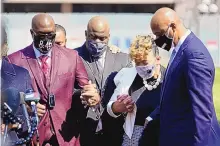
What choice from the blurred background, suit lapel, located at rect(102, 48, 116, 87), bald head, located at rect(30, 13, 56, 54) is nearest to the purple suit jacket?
bald head, located at rect(30, 13, 56, 54)

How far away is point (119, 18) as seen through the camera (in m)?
25.4

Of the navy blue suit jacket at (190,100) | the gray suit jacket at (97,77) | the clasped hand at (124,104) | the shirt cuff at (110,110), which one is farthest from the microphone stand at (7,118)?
the gray suit jacket at (97,77)

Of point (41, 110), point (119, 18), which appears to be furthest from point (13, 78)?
point (119, 18)

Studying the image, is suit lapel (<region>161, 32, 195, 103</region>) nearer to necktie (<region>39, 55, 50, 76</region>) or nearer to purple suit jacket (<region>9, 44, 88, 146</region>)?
purple suit jacket (<region>9, 44, 88, 146</region>)

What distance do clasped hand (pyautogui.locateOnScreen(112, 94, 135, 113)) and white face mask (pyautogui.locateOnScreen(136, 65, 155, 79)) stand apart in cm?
21

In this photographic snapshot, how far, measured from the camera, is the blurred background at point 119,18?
2356 cm

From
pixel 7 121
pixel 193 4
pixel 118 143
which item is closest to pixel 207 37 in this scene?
pixel 193 4

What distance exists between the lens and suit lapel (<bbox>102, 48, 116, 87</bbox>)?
5.51 m

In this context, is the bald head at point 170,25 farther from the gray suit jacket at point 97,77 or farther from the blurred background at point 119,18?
the blurred background at point 119,18

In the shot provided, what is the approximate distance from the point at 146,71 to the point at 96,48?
33.2 inches

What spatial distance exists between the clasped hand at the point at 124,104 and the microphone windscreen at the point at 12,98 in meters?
1.39

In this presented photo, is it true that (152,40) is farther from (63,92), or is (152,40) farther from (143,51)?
(63,92)

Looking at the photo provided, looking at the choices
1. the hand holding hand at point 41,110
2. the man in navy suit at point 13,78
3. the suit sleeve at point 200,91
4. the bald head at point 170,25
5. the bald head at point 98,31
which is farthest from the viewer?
the bald head at point 98,31

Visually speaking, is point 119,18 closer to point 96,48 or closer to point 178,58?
point 96,48
